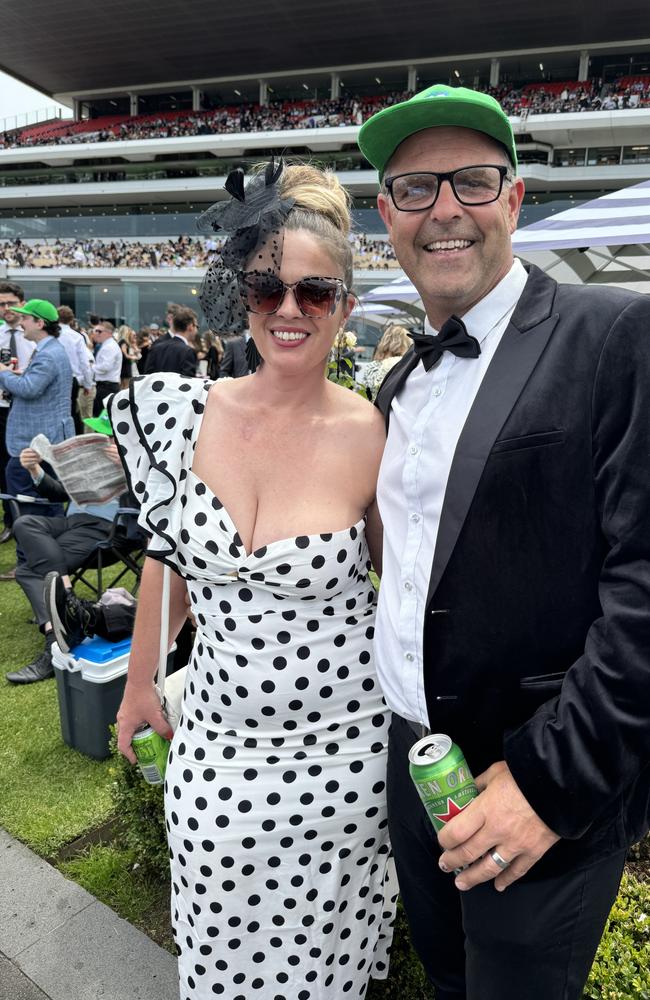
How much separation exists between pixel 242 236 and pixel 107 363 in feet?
30.4

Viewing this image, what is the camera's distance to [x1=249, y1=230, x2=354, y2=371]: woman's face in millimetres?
1540

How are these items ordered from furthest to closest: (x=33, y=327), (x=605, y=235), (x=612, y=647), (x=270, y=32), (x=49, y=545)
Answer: (x=270, y=32), (x=33, y=327), (x=605, y=235), (x=49, y=545), (x=612, y=647)

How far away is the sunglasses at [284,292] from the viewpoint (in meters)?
1.53

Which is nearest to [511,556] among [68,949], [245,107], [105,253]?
[68,949]

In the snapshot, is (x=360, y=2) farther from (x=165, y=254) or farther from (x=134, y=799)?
(x=134, y=799)

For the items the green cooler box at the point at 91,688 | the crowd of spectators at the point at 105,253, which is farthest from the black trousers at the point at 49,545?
the crowd of spectators at the point at 105,253

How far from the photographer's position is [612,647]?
40.9 inches

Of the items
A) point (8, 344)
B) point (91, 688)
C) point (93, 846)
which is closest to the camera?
point (93, 846)

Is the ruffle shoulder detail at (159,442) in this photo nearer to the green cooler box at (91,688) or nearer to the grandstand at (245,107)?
the green cooler box at (91,688)

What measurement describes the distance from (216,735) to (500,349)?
1.07m

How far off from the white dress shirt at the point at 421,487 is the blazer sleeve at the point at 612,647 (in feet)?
0.83

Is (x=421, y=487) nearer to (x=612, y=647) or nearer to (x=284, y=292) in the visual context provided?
(x=612, y=647)

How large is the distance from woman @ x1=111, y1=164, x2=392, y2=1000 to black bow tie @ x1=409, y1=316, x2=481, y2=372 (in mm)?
327

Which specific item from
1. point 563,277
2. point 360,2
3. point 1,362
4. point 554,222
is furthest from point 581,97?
point 1,362
